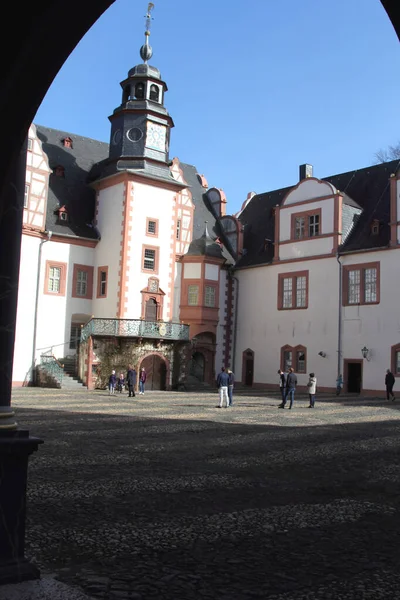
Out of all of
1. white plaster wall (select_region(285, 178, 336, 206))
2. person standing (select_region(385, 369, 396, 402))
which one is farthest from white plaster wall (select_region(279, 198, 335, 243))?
person standing (select_region(385, 369, 396, 402))

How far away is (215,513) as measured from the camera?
23.6 feet

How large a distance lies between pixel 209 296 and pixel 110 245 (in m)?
7.12

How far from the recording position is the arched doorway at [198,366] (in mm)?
40781

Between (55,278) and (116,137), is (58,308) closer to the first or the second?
(55,278)

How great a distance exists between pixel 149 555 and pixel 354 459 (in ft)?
23.1

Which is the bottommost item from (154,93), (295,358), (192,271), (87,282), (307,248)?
(295,358)

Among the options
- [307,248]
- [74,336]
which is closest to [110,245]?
[74,336]

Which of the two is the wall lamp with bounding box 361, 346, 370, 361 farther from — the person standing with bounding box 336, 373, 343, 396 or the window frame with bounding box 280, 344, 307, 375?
the window frame with bounding box 280, 344, 307, 375

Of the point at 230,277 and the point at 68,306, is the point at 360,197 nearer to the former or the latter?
the point at 230,277

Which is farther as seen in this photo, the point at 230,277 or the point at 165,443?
the point at 230,277

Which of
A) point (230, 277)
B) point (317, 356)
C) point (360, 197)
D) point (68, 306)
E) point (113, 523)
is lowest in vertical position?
point (113, 523)

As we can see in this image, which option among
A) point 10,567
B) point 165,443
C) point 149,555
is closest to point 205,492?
point 149,555

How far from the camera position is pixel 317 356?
1454 inches

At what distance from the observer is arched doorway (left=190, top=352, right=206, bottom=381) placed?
40781 millimetres
